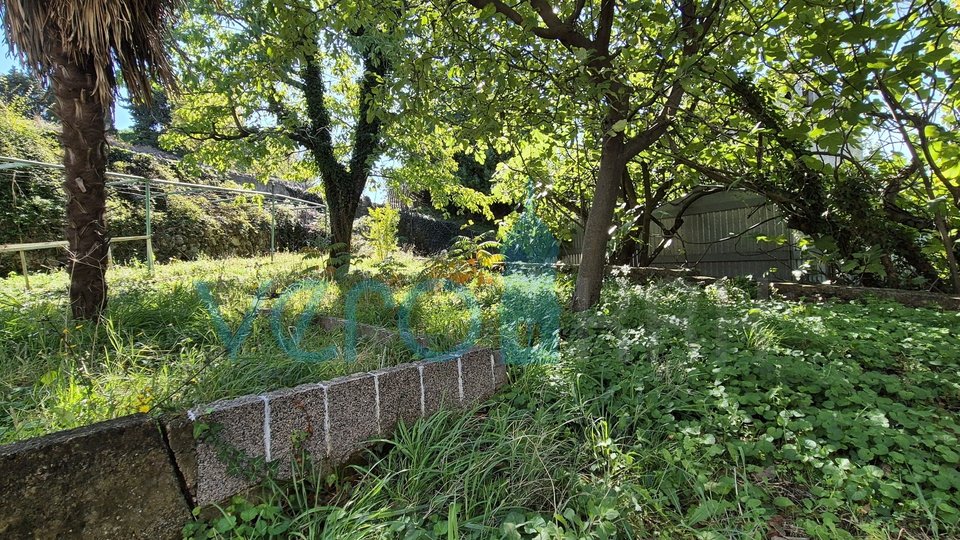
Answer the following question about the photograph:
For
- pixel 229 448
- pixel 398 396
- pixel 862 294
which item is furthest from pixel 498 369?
pixel 862 294

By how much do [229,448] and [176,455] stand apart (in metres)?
0.16

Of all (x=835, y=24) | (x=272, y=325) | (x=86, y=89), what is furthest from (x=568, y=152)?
(x=86, y=89)

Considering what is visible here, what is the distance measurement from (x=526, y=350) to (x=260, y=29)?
15.9 ft

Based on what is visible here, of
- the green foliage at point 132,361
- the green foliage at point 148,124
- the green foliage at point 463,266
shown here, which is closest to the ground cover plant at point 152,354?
the green foliage at point 132,361

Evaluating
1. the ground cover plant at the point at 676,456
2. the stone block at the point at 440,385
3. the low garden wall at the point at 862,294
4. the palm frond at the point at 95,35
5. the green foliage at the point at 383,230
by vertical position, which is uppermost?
the palm frond at the point at 95,35

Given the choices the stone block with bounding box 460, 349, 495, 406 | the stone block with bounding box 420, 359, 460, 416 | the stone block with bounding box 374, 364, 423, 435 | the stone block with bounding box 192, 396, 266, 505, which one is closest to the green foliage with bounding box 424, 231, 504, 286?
the stone block with bounding box 460, 349, 495, 406

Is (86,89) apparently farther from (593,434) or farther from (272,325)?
(593,434)

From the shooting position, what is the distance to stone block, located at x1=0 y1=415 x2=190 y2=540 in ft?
4.13

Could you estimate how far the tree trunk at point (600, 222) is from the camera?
388 centimetres

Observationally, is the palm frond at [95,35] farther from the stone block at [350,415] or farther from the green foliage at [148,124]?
the green foliage at [148,124]

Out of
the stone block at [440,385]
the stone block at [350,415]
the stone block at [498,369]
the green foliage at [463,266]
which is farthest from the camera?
the green foliage at [463,266]

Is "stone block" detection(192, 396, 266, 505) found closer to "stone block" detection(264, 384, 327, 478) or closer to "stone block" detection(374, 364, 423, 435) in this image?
"stone block" detection(264, 384, 327, 478)

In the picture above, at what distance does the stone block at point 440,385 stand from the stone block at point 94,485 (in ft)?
3.58

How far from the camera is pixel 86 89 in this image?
3.00 metres
